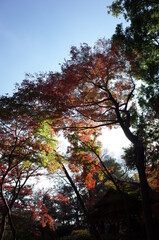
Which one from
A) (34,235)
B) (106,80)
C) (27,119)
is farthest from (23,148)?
(34,235)

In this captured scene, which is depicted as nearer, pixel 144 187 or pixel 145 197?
pixel 145 197

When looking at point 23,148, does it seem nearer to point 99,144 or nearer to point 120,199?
point 99,144

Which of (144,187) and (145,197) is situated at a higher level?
(144,187)

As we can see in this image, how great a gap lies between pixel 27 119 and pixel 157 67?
801 cm

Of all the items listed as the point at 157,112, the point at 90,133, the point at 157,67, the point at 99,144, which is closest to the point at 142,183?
the point at 99,144

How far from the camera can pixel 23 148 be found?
901 centimetres

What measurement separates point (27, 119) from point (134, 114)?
716 centimetres

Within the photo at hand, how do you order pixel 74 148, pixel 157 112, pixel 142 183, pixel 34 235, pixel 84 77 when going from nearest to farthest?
pixel 142 183, pixel 84 77, pixel 74 148, pixel 157 112, pixel 34 235

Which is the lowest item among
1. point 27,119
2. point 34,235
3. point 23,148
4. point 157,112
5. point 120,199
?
point 34,235

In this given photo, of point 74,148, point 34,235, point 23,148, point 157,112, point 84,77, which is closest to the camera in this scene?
point 23,148

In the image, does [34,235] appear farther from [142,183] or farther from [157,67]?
[157,67]

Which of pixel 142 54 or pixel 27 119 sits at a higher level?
pixel 142 54

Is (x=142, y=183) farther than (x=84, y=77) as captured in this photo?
No

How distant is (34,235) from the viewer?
1934 cm
